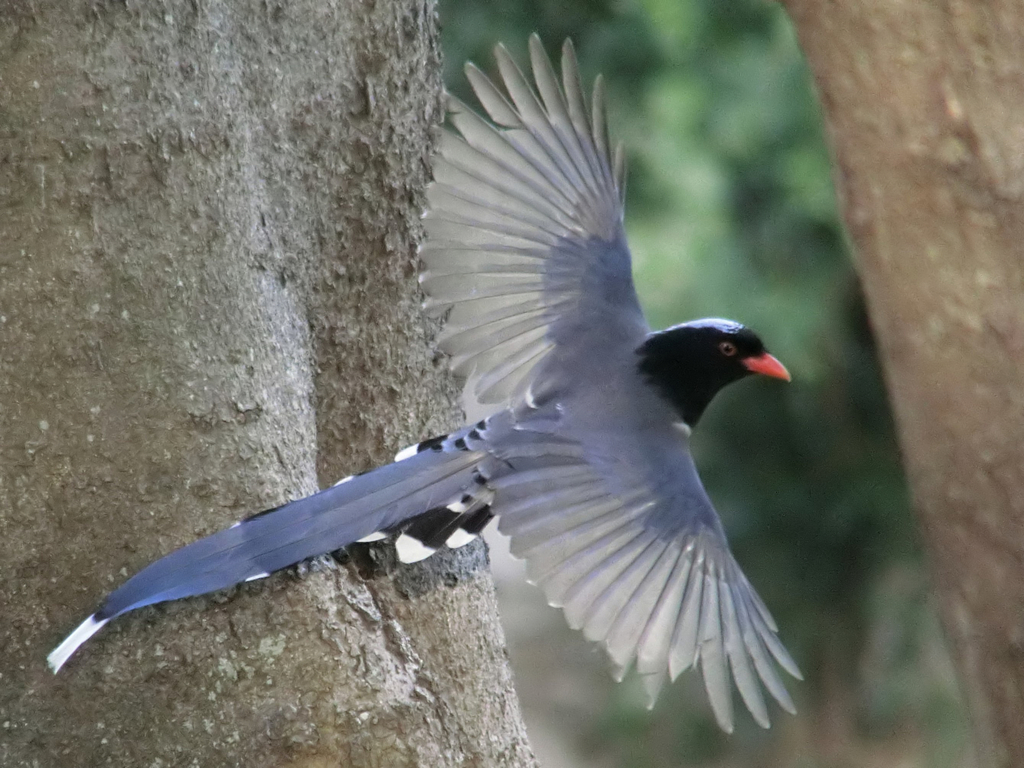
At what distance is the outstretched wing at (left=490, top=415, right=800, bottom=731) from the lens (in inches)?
80.9

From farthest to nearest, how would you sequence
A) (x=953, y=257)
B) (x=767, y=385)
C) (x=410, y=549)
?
(x=767, y=385)
(x=410, y=549)
(x=953, y=257)

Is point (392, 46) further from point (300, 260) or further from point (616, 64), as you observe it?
point (616, 64)

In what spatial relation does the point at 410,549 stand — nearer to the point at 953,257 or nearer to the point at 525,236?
the point at 525,236

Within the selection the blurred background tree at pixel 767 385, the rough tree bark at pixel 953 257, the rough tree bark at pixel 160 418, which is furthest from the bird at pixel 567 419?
the blurred background tree at pixel 767 385

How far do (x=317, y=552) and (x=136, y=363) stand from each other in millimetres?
374

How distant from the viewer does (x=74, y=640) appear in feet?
5.45

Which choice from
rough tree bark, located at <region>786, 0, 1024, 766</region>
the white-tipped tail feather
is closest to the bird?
the white-tipped tail feather

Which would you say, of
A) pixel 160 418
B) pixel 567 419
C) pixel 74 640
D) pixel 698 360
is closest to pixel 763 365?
A: pixel 698 360

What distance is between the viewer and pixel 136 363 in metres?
1.77

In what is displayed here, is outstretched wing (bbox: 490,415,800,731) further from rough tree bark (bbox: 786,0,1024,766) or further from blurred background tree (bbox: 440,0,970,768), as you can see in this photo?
blurred background tree (bbox: 440,0,970,768)

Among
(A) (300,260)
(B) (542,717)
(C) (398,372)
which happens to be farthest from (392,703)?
(B) (542,717)

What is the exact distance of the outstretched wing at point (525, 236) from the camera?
2217 mm

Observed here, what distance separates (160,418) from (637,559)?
2.83 feet

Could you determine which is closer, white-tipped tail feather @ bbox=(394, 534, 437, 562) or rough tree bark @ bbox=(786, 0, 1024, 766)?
rough tree bark @ bbox=(786, 0, 1024, 766)
